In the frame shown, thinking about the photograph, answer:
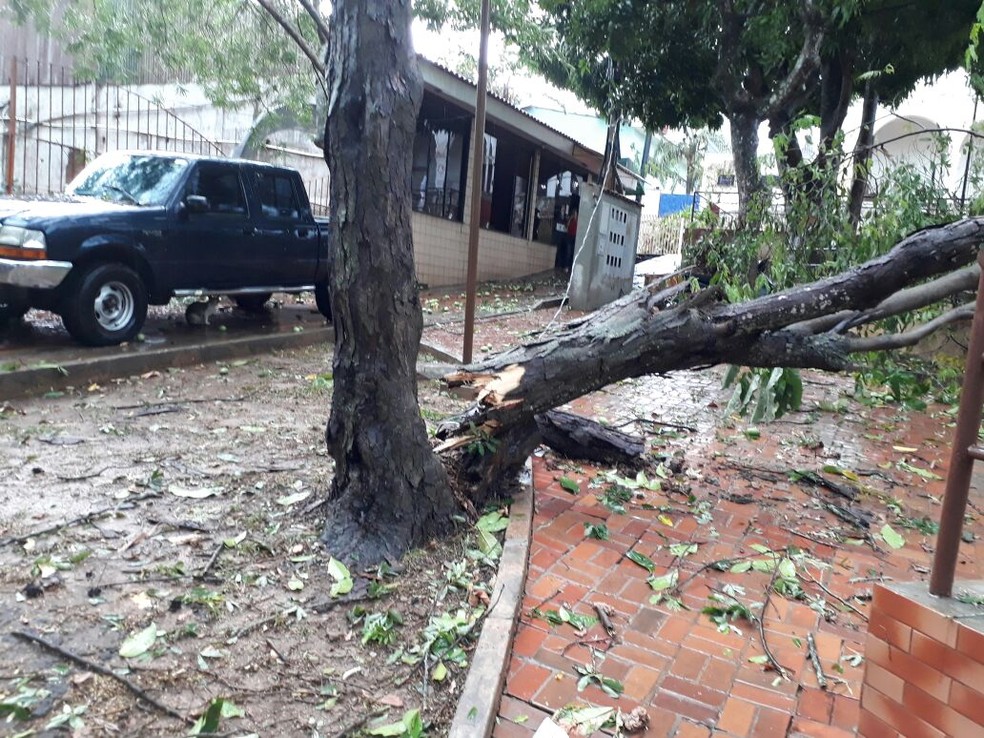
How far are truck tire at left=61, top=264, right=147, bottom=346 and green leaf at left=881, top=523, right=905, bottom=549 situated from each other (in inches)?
254

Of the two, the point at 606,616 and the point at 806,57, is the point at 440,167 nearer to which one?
the point at 806,57

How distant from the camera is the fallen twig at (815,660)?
2.98 metres

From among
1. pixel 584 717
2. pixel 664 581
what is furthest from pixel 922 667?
pixel 664 581

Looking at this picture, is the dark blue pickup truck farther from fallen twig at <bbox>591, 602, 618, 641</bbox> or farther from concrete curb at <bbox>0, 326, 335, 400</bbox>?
fallen twig at <bbox>591, 602, 618, 641</bbox>

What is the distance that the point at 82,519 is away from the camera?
3.73 meters

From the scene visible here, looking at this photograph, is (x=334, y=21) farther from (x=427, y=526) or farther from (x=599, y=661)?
(x=599, y=661)

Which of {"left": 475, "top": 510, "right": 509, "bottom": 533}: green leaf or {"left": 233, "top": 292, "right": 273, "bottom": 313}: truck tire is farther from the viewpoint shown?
{"left": 233, "top": 292, "right": 273, "bottom": 313}: truck tire

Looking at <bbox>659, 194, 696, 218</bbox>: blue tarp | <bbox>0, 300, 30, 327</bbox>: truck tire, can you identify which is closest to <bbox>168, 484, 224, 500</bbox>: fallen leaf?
<bbox>0, 300, 30, 327</bbox>: truck tire

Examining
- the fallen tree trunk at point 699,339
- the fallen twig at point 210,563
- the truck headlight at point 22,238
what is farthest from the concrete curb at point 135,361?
the fallen tree trunk at point 699,339

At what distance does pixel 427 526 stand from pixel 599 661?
1084mm

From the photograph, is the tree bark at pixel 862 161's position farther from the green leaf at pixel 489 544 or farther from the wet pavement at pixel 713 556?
the green leaf at pixel 489 544

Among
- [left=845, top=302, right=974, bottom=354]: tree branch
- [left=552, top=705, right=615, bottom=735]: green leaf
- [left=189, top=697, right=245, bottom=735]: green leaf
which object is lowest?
[left=552, top=705, right=615, bottom=735]: green leaf

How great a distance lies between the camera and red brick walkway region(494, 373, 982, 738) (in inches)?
112

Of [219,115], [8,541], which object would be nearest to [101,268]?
[8,541]
